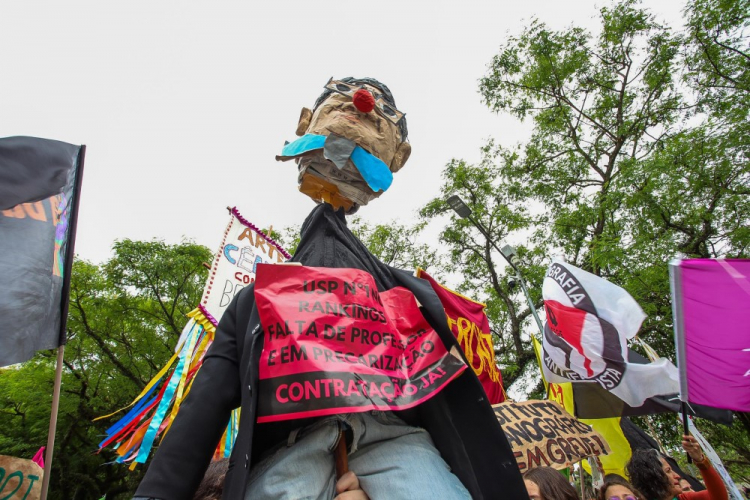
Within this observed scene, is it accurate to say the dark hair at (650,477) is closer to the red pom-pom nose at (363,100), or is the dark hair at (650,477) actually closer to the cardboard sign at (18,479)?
the red pom-pom nose at (363,100)

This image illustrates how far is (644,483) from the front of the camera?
3428 millimetres

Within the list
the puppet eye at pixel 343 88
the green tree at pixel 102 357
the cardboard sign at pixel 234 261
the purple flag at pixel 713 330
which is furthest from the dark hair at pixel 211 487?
the green tree at pixel 102 357

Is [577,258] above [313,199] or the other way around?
above

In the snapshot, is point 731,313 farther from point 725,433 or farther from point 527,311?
point 725,433

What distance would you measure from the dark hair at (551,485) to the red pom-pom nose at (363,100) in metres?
2.86

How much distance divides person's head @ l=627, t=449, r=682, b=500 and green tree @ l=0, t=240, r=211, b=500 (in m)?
11.7

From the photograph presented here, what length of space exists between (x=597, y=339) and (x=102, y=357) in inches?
544

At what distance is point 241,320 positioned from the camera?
65.6 inches

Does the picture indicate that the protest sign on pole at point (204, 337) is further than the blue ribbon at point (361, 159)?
Yes

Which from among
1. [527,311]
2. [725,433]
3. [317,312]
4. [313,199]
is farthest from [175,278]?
[725,433]

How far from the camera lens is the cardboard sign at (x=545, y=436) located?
358 cm

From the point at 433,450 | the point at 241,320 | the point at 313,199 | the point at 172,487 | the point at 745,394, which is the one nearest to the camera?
the point at 172,487

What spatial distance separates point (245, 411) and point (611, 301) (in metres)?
3.84

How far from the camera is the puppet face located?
2.23 metres
